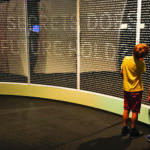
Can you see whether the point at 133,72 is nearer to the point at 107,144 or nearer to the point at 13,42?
the point at 107,144

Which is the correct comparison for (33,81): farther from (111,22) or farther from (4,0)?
(111,22)

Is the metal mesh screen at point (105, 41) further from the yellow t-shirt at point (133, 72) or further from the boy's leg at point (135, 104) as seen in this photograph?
the boy's leg at point (135, 104)

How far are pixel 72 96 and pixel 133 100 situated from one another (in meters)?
2.07

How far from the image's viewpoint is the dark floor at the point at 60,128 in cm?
349

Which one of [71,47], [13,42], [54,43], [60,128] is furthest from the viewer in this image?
[13,42]

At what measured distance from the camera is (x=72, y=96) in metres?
5.50

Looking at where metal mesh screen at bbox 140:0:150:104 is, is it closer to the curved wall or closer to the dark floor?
the curved wall

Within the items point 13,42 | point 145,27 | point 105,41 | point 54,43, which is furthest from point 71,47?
point 145,27

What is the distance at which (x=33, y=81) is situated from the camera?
6.05 m

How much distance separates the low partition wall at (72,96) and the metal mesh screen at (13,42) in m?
0.23

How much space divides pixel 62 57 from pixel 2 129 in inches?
87.4

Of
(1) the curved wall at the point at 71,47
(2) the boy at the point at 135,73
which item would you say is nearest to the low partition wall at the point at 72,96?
(1) the curved wall at the point at 71,47

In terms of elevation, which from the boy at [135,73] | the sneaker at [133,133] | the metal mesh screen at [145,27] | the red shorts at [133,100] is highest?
the metal mesh screen at [145,27]

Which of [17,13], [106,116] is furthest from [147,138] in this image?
[17,13]
